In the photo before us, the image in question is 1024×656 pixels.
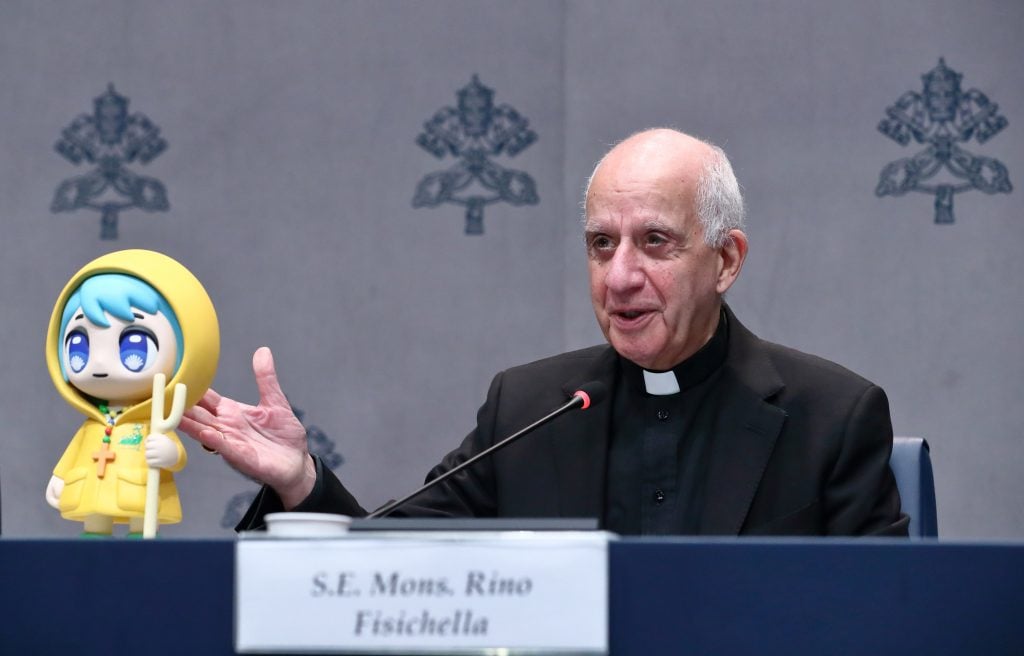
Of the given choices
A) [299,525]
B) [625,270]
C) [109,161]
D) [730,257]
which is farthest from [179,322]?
[109,161]

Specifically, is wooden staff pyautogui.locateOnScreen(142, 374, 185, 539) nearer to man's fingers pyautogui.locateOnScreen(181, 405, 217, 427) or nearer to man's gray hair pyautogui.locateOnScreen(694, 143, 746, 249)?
man's fingers pyautogui.locateOnScreen(181, 405, 217, 427)

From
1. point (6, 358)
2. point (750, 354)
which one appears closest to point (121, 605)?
point (750, 354)

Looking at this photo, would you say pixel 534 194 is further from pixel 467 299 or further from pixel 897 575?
pixel 897 575

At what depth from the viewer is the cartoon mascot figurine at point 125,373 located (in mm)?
1526

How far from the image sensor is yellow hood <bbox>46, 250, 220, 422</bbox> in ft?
5.12

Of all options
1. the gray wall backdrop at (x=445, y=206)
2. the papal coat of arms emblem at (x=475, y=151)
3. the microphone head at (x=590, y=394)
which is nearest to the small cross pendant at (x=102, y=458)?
the microphone head at (x=590, y=394)

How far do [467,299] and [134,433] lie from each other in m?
1.76

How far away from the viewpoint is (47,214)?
11.0 feet

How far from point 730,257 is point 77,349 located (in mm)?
1195

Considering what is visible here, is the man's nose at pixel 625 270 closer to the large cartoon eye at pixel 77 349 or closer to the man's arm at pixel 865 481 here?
the man's arm at pixel 865 481

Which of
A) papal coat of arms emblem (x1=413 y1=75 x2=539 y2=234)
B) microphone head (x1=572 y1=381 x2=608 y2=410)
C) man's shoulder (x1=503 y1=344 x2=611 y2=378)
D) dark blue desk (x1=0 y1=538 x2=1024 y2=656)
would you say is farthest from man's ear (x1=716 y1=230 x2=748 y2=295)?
dark blue desk (x1=0 y1=538 x2=1024 y2=656)

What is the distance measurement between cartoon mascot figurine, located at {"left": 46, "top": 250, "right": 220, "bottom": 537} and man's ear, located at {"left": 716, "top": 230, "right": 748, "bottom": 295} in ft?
3.37

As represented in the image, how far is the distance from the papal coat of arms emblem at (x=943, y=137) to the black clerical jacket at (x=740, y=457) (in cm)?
107

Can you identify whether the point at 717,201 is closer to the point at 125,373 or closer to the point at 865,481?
the point at 865,481
